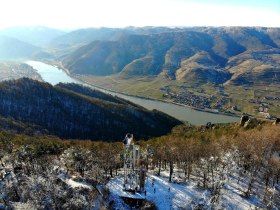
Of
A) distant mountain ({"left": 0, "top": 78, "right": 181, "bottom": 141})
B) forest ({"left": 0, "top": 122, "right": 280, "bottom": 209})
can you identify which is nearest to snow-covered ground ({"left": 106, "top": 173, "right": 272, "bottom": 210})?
forest ({"left": 0, "top": 122, "right": 280, "bottom": 209})

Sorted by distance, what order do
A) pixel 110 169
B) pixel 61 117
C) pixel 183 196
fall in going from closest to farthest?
pixel 183 196, pixel 110 169, pixel 61 117

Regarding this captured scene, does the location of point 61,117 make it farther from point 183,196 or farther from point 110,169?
point 183,196

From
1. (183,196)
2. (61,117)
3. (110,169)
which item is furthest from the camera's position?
(61,117)

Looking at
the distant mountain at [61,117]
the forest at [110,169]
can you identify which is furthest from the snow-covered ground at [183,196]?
the distant mountain at [61,117]

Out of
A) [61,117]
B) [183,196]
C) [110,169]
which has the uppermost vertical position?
[110,169]

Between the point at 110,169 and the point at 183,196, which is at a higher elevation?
the point at 110,169

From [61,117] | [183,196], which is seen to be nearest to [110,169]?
[183,196]

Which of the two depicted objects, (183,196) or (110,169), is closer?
(183,196)

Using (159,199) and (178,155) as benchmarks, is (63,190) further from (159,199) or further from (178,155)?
(178,155)

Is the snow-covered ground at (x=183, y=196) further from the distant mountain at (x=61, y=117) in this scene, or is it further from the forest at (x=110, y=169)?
the distant mountain at (x=61, y=117)

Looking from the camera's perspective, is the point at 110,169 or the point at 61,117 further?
the point at 61,117
